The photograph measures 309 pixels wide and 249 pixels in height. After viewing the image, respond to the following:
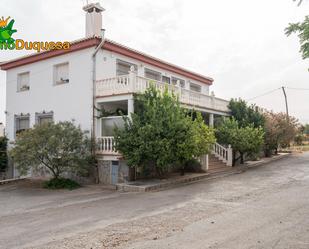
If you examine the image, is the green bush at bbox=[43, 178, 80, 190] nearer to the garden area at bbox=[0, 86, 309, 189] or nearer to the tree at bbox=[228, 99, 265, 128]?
the garden area at bbox=[0, 86, 309, 189]

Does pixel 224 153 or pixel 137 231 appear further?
pixel 224 153

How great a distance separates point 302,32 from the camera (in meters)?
5.19

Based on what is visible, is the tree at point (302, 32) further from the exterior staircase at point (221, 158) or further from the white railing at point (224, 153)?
the white railing at point (224, 153)

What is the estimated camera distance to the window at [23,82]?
19.5 metres

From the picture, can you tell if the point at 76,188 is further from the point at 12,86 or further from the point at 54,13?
the point at 12,86

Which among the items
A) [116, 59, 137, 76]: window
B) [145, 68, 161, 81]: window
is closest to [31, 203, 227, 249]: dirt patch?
[116, 59, 137, 76]: window

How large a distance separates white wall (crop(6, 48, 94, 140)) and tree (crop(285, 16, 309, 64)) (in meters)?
12.0

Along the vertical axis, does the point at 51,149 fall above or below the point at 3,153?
above

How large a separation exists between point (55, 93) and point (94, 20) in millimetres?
5146

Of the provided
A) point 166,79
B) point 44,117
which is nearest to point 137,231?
point 44,117

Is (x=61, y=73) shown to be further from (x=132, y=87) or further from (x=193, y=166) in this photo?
(x=193, y=166)

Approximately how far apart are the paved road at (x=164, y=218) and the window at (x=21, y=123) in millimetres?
7852

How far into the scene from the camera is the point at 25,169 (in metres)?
13.8

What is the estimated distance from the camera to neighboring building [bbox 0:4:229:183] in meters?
14.8
